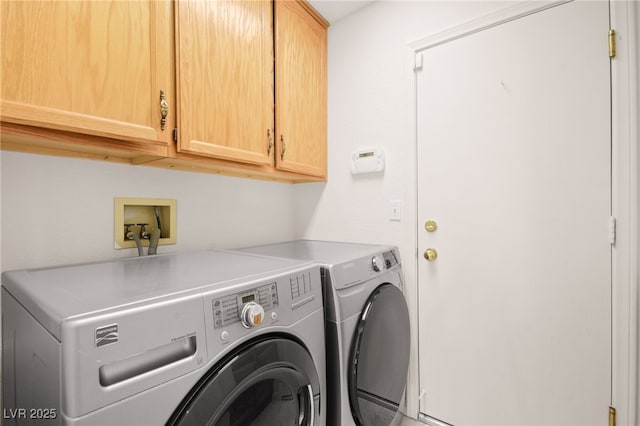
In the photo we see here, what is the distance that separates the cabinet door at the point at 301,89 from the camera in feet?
5.09

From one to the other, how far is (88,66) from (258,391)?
3.40ft

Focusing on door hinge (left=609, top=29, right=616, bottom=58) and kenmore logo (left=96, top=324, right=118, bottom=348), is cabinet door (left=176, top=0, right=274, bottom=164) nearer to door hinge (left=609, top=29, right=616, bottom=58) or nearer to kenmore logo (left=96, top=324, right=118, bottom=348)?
kenmore logo (left=96, top=324, right=118, bottom=348)

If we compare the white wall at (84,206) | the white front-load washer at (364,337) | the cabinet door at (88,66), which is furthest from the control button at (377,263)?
the cabinet door at (88,66)

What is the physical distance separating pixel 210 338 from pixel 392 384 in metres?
1.07

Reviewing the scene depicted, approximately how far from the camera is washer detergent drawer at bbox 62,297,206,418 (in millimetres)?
497

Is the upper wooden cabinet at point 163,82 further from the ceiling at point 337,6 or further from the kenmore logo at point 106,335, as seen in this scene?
the kenmore logo at point 106,335

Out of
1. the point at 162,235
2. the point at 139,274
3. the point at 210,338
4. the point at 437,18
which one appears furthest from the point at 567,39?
the point at 162,235

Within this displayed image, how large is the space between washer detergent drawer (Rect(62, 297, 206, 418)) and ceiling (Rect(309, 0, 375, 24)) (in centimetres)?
180

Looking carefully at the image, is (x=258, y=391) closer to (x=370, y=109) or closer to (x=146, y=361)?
(x=146, y=361)

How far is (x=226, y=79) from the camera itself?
4.10 feet

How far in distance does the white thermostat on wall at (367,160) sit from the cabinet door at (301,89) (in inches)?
8.7

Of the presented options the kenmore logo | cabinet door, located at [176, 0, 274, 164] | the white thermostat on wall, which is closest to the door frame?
the white thermostat on wall

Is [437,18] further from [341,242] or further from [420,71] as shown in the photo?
[341,242]

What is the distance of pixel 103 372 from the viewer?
1.73ft
